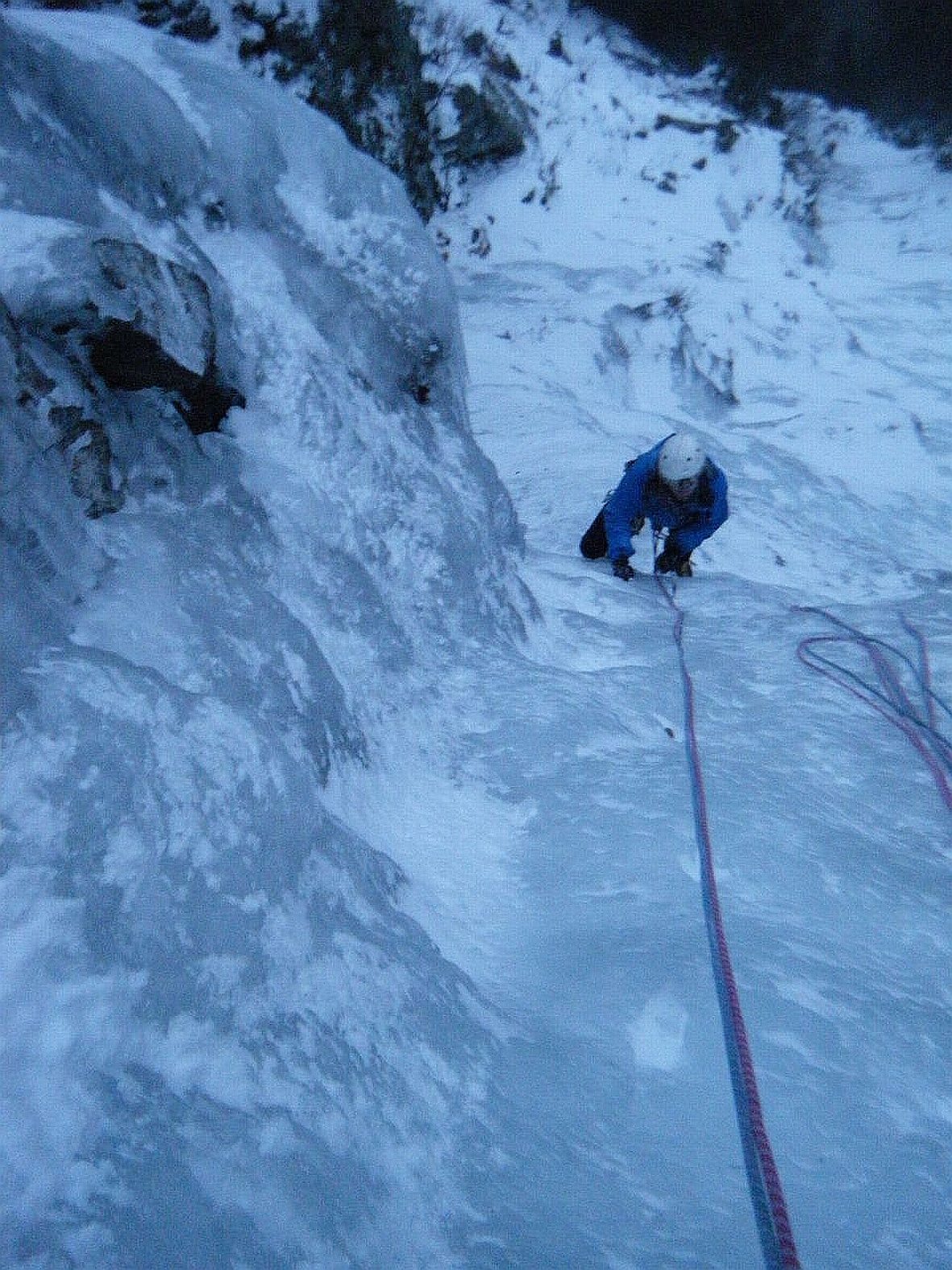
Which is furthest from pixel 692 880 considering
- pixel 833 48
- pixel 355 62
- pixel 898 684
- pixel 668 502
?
pixel 833 48

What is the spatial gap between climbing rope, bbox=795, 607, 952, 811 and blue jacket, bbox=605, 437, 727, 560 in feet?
3.00

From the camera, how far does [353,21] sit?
20.8 ft

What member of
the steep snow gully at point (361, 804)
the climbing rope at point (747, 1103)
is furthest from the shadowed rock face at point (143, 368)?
the climbing rope at point (747, 1103)

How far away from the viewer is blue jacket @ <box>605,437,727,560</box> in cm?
408

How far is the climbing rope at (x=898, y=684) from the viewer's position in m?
2.53

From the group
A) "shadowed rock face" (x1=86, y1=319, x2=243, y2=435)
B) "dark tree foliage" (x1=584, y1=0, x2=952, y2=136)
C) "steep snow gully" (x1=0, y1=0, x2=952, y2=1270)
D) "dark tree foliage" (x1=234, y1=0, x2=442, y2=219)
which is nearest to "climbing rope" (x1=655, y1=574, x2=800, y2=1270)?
"steep snow gully" (x1=0, y1=0, x2=952, y2=1270)

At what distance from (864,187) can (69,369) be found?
18978mm

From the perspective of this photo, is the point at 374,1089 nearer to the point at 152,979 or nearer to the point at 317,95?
the point at 152,979

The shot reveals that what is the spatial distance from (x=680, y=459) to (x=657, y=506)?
1.22ft

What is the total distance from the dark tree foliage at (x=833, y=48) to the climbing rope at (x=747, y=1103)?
19334 mm

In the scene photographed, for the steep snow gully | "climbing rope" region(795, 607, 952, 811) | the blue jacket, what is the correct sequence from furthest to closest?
the blue jacket
"climbing rope" region(795, 607, 952, 811)
the steep snow gully

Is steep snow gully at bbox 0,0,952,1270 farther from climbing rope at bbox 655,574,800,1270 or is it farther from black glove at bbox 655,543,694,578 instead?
black glove at bbox 655,543,694,578

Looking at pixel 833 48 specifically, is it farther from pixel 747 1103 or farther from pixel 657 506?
pixel 747 1103

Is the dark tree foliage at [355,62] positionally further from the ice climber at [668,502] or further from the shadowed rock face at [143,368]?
the shadowed rock face at [143,368]
